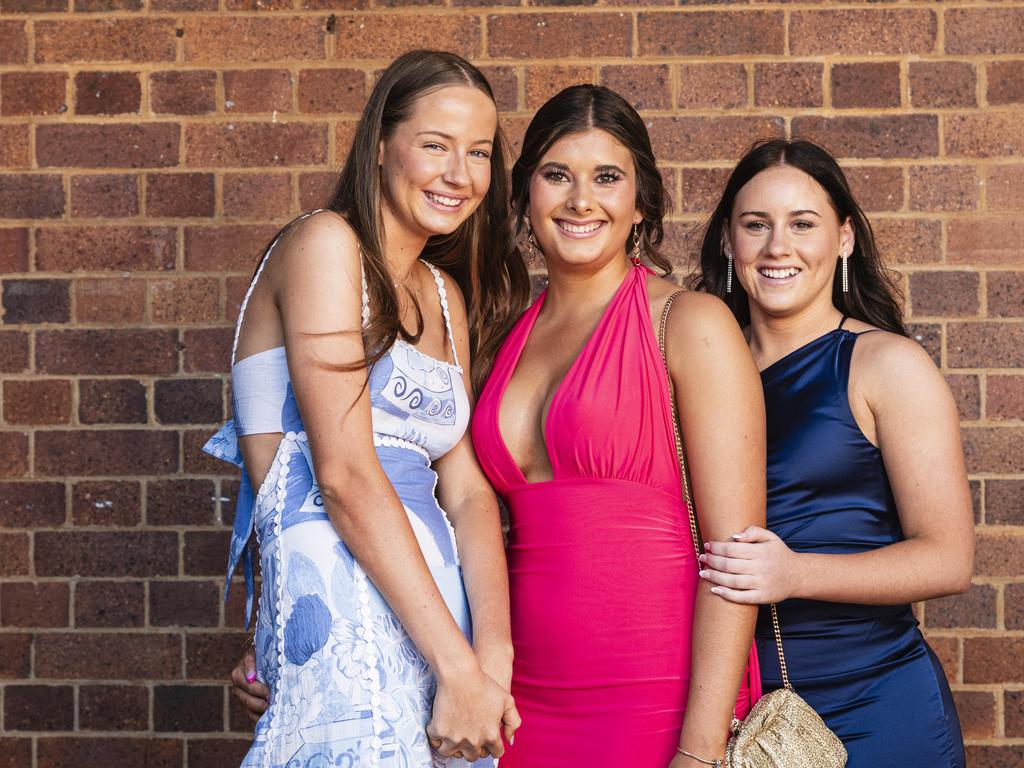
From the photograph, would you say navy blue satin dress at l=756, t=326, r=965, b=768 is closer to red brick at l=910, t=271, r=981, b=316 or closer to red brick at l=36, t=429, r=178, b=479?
red brick at l=910, t=271, r=981, b=316

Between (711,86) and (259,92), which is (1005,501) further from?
(259,92)

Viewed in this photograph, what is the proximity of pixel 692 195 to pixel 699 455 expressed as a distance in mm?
1463

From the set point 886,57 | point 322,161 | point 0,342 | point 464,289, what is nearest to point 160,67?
point 322,161

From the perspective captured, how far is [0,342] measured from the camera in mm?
3523

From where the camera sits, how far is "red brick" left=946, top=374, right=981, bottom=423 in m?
3.43

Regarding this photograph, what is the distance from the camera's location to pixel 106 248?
3527 millimetres

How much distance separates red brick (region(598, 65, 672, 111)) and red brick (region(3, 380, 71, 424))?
6.45 ft

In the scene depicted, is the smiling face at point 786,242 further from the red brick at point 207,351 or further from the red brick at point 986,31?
the red brick at point 207,351

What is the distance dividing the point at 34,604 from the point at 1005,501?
306 cm

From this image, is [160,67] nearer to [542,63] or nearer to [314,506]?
[542,63]

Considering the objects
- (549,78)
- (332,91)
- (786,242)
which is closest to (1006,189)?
(786,242)

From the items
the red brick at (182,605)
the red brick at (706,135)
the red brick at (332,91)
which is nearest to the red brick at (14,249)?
the red brick at (332,91)

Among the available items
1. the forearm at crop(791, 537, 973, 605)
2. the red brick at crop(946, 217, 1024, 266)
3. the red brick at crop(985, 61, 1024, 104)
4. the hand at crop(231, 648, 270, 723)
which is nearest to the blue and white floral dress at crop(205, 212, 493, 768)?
the hand at crop(231, 648, 270, 723)

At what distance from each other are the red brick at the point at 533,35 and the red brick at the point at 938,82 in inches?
35.2
